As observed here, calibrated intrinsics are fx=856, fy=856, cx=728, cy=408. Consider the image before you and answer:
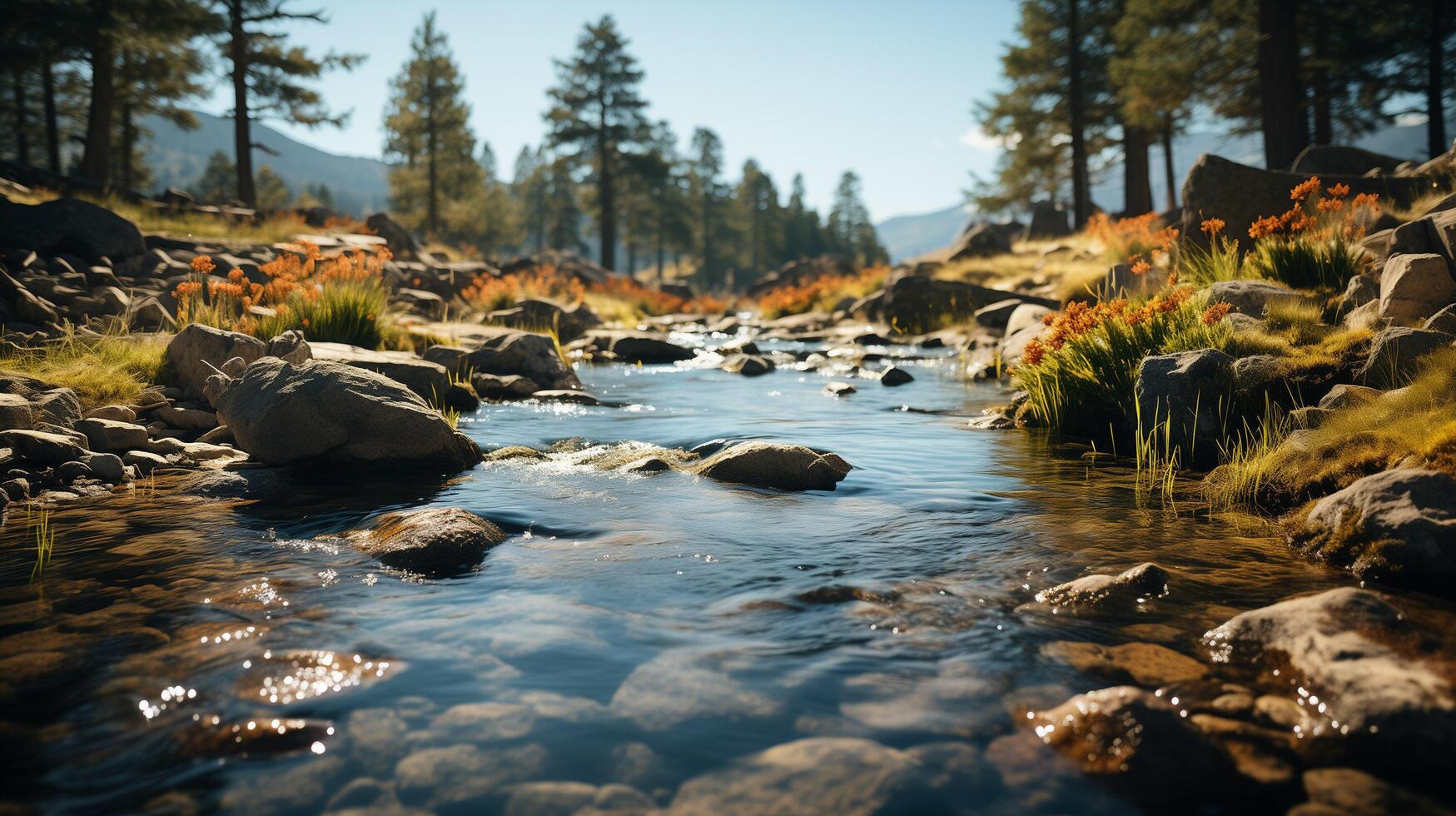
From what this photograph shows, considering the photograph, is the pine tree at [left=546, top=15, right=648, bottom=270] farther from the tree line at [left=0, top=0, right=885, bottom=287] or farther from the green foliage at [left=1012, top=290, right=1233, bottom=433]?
the green foliage at [left=1012, top=290, right=1233, bottom=433]

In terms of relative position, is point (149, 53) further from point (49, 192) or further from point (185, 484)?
point (185, 484)

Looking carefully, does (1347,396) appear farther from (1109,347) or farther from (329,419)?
(329,419)

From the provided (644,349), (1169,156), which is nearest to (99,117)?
Answer: (644,349)

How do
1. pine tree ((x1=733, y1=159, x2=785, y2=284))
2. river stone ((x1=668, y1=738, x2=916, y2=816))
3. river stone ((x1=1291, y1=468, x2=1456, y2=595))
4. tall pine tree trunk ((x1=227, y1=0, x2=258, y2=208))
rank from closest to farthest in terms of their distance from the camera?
river stone ((x1=668, y1=738, x2=916, y2=816)) < river stone ((x1=1291, y1=468, x2=1456, y2=595)) < tall pine tree trunk ((x1=227, y1=0, x2=258, y2=208)) < pine tree ((x1=733, y1=159, x2=785, y2=284))

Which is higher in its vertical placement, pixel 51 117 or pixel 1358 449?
pixel 51 117

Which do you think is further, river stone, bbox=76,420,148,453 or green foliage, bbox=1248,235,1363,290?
green foliage, bbox=1248,235,1363,290

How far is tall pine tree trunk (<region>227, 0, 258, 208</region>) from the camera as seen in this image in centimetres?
2408

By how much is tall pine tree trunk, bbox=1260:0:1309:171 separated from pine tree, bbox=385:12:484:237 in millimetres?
31898

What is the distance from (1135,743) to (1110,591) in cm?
120

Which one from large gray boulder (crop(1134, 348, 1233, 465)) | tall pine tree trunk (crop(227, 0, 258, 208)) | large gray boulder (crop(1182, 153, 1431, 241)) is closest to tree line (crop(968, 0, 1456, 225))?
large gray boulder (crop(1182, 153, 1431, 241))

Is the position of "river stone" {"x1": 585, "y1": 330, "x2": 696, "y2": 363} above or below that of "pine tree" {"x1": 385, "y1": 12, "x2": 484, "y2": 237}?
below

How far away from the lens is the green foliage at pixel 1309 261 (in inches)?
296

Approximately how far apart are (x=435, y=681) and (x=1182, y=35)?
77.3 feet

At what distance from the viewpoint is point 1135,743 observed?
98.0 inches
